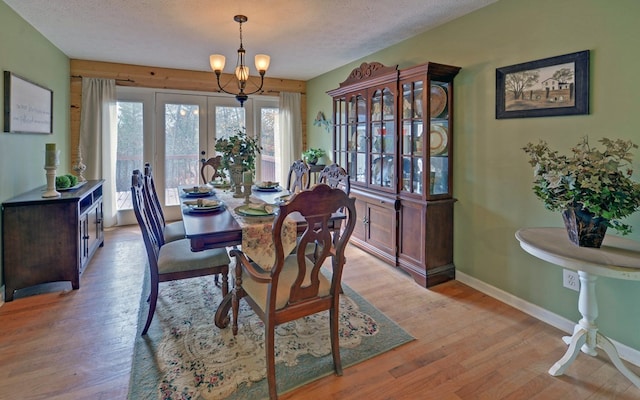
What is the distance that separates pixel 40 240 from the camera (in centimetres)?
286

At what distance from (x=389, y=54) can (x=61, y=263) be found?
3.90 m

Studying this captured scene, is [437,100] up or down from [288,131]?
down

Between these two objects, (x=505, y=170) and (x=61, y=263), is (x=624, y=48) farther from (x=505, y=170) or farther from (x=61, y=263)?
(x=61, y=263)

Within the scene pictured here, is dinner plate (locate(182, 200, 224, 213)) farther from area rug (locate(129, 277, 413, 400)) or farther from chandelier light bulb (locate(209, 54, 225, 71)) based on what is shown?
chandelier light bulb (locate(209, 54, 225, 71))

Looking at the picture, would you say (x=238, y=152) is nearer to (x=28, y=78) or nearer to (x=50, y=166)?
(x=50, y=166)

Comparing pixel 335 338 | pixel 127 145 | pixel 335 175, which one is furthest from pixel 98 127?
pixel 335 338

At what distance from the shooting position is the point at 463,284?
312 cm

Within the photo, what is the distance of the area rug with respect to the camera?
Result: 5.90 ft

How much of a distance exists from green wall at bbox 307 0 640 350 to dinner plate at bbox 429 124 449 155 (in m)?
0.12

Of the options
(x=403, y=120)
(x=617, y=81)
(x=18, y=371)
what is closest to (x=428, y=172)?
(x=403, y=120)

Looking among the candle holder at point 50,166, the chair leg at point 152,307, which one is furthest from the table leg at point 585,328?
the candle holder at point 50,166

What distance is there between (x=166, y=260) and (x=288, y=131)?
13.2ft

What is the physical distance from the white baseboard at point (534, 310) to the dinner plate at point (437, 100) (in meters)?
1.50

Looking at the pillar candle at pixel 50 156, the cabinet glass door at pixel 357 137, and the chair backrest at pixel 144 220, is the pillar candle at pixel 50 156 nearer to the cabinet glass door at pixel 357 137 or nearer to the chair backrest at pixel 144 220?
the chair backrest at pixel 144 220
